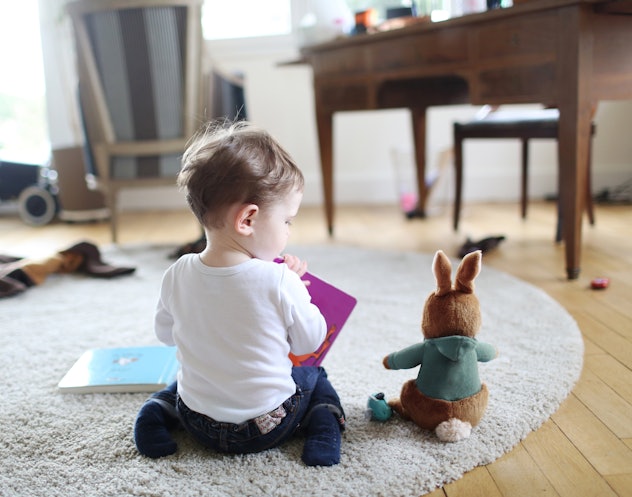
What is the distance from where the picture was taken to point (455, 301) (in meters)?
0.93

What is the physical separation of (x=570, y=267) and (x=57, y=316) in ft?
4.45

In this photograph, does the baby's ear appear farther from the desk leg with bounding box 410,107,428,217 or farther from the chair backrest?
the desk leg with bounding box 410,107,428,217

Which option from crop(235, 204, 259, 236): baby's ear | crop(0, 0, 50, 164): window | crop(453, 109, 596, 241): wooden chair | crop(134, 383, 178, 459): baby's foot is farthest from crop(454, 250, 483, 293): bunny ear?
crop(0, 0, 50, 164): window

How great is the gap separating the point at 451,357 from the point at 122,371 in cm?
63

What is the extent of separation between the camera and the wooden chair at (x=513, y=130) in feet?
6.73

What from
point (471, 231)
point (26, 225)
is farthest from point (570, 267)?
point (26, 225)

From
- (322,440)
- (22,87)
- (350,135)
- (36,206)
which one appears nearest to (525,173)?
(350,135)

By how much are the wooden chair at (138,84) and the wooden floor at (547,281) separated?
0.38m

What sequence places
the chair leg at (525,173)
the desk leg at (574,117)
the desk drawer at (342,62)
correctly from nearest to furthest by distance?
the desk leg at (574,117), the desk drawer at (342,62), the chair leg at (525,173)

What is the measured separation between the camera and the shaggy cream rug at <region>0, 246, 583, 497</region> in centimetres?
86

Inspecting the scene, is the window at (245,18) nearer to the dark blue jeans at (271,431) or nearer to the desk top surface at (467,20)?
the desk top surface at (467,20)

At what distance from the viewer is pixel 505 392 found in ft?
3.53

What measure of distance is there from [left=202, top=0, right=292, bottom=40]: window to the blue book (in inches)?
96.0

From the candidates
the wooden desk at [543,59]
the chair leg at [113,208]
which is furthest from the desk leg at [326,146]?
the chair leg at [113,208]
